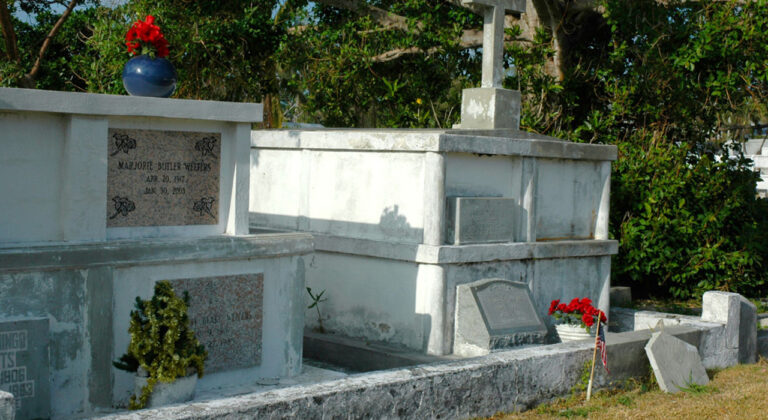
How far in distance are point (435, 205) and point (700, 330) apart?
2.68m

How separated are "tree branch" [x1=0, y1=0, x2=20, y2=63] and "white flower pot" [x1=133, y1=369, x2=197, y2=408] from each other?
31.1ft

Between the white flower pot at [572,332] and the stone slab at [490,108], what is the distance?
2205 mm

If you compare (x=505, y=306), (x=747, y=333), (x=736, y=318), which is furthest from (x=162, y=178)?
(x=747, y=333)

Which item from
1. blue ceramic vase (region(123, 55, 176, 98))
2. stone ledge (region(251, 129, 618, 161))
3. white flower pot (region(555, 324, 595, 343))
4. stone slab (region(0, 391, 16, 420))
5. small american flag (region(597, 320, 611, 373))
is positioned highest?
blue ceramic vase (region(123, 55, 176, 98))

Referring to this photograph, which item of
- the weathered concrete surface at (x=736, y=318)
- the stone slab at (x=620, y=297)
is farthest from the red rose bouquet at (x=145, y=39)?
the stone slab at (x=620, y=297)

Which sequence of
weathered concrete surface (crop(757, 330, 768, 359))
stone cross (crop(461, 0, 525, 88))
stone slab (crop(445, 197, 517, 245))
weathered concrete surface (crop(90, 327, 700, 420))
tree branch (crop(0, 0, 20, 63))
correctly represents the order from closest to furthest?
1. weathered concrete surface (crop(90, 327, 700, 420))
2. stone slab (crop(445, 197, 517, 245))
3. weathered concrete surface (crop(757, 330, 768, 359))
4. stone cross (crop(461, 0, 525, 88))
5. tree branch (crop(0, 0, 20, 63))

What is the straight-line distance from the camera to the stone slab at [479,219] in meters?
8.16

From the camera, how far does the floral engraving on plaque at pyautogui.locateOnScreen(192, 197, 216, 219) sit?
6.51 meters

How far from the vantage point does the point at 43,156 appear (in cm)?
571

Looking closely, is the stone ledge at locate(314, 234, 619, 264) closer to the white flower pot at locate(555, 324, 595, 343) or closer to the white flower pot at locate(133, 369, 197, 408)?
the white flower pot at locate(555, 324, 595, 343)

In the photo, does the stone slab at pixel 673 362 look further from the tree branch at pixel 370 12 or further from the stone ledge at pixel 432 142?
the tree branch at pixel 370 12

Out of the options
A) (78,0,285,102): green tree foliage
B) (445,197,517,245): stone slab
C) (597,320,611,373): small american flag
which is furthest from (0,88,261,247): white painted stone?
(78,0,285,102): green tree foliage

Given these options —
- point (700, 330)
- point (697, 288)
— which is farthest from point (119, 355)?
point (697, 288)

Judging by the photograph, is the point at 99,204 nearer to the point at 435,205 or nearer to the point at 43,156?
the point at 43,156
